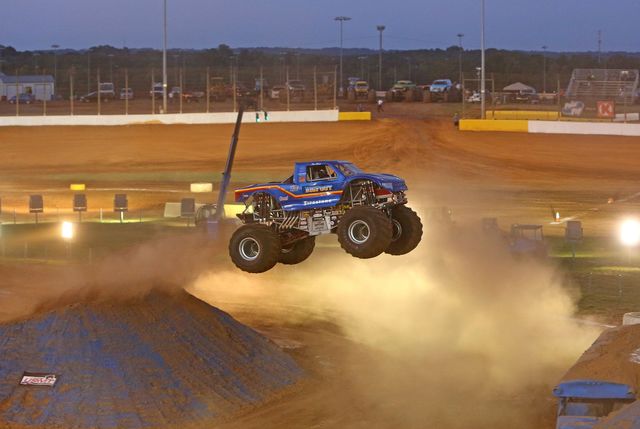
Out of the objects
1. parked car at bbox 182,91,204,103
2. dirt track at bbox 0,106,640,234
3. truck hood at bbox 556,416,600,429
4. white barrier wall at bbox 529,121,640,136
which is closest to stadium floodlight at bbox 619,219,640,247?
dirt track at bbox 0,106,640,234

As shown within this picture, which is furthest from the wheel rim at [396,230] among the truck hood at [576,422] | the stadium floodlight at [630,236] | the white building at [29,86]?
the white building at [29,86]

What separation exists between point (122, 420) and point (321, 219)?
8118mm

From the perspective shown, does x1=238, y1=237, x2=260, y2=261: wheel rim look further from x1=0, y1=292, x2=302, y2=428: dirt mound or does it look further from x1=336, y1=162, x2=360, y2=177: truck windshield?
x1=0, y1=292, x2=302, y2=428: dirt mound

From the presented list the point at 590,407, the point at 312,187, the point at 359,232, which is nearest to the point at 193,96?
the point at 312,187

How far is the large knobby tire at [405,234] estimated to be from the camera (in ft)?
65.7

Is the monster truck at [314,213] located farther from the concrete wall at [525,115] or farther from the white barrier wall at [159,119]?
the concrete wall at [525,115]

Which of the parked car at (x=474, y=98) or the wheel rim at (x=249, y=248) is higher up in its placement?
the parked car at (x=474, y=98)

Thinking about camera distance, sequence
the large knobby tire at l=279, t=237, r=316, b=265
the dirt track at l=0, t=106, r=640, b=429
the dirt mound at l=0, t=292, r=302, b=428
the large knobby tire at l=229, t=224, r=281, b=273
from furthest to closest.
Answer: the dirt track at l=0, t=106, r=640, b=429
the dirt mound at l=0, t=292, r=302, b=428
the large knobby tire at l=279, t=237, r=316, b=265
the large knobby tire at l=229, t=224, r=281, b=273

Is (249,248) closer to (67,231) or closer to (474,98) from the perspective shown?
(67,231)

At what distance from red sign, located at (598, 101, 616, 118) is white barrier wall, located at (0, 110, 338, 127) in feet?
76.1

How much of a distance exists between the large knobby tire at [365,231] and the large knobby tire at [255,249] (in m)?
1.34

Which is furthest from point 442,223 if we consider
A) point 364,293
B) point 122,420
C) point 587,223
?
point 122,420

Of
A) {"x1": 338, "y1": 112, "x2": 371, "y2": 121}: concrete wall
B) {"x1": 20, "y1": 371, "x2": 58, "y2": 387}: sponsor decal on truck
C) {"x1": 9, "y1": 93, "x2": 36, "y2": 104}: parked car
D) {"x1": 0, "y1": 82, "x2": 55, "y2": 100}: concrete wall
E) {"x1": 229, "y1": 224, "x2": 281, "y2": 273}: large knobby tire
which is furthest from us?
{"x1": 0, "y1": 82, "x2": 55, "y2": 100}: concrete wall

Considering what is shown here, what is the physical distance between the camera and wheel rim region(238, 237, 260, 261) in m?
19.6
